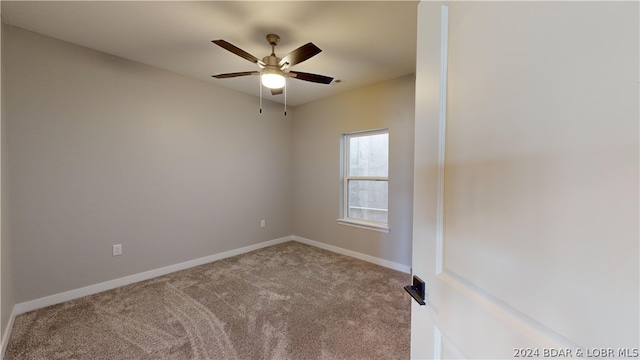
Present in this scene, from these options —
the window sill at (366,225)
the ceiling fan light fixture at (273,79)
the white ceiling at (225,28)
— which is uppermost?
the white ceiling at (225,28)

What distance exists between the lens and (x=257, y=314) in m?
2.18

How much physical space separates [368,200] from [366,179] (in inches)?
12.9

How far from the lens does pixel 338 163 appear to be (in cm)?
393

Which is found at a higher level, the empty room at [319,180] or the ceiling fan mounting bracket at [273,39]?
the ceiling fan mounting bracket at [273,39]

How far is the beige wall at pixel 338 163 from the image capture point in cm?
323

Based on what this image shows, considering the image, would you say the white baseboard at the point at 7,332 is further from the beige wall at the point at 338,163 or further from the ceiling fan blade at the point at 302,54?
the beige wall at the point at 338,163

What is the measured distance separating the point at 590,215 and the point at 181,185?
3620 millimetres

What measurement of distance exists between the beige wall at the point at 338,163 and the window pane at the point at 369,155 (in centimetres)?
19

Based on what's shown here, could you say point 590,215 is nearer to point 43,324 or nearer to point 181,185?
point 43,324

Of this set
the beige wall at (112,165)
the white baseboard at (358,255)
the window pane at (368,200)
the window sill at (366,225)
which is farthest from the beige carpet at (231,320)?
the window pane at (368,200)

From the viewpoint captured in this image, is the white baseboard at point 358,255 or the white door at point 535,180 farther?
the white baseboard at point 358,255

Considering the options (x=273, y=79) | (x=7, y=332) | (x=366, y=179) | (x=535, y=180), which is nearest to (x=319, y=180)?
(x=366, y=179)

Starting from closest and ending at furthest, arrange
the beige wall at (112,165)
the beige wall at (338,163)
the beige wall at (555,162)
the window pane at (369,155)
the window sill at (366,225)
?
the beige wall at (555,162), the beige wall at (112,165), the beige wall at (338,163), the window sill at (366,225), the window pane at (369,155)

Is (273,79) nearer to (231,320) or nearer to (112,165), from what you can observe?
(112,165)
